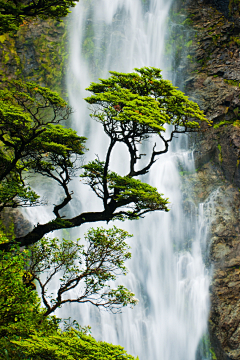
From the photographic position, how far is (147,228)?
18.6 metres

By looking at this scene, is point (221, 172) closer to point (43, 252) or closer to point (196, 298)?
point (196, 298)

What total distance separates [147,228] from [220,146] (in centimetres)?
729

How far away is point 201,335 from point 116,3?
2858 cm

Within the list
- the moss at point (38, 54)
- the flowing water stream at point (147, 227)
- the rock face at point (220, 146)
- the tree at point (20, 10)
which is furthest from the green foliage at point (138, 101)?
the moss at point (38, 54)

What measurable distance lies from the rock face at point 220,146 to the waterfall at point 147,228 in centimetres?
87

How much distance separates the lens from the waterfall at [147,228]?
14.8 metres

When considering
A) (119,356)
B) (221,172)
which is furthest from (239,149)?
(119,356)

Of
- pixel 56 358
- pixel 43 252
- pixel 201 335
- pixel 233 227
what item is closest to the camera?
pixel 56 358

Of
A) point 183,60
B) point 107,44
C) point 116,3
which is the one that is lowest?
point 183,60

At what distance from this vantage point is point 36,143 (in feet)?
24.8

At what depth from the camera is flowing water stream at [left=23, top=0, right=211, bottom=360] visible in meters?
14.8

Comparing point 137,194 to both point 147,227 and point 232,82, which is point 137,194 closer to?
point 147,227

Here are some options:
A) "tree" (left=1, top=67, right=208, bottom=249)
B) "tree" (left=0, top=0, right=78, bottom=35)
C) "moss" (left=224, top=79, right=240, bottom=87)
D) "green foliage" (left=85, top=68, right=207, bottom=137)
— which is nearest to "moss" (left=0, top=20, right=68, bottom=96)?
"moss" (left=224, top=79, right=240, bottom=87)

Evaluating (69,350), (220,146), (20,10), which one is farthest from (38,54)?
(69,350)
